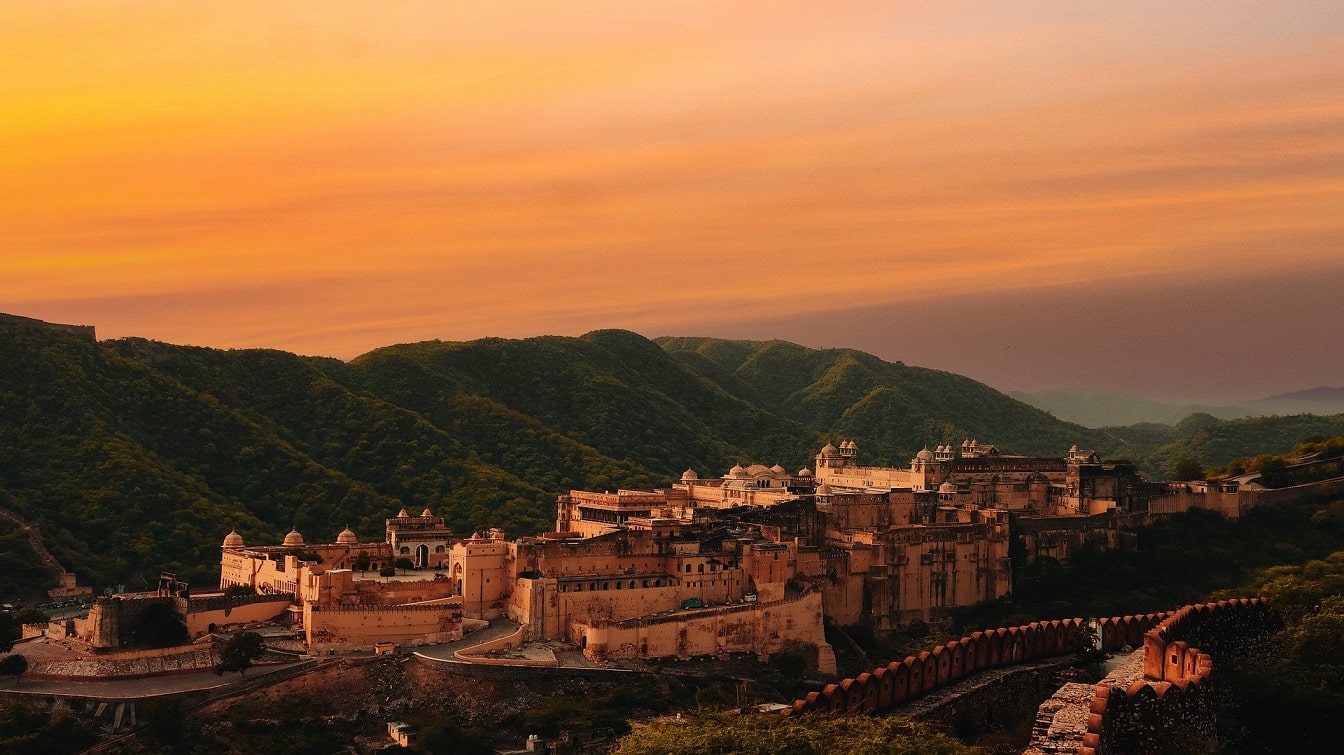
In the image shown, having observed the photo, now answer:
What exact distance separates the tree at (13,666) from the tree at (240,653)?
5724 mm

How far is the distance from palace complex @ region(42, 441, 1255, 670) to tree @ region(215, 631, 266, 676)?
6.19ft

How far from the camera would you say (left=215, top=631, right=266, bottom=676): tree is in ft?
143

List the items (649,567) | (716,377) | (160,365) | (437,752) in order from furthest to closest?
(716,377), (160,365), (649,567), (437,752)

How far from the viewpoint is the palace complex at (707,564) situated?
46.8m

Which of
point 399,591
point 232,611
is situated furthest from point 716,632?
point 232,611

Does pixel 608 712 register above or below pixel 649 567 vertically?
below

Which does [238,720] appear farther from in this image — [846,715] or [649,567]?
[846,715]

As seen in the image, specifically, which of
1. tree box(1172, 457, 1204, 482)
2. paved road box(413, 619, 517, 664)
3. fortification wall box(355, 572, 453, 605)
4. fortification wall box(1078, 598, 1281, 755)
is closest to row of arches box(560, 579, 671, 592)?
paved road box(413, 619, 517, 664)

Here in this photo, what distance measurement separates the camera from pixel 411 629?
45.9 metres

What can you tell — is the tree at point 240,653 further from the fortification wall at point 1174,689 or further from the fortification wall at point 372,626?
the fortification wall at point 1174,689

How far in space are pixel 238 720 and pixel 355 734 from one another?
11.3ft

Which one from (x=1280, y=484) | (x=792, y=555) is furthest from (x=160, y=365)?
(x=1280, y=484)

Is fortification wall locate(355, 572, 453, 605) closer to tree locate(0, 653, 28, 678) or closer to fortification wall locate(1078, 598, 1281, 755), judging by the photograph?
tree locate(0, 653, 28, 678)

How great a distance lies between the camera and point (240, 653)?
43688 mm
